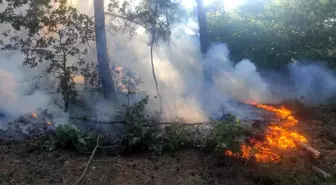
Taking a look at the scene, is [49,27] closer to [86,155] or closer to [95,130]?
[95,130]

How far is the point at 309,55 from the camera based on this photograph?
49.4 feet

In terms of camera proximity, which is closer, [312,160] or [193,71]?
[312,160]

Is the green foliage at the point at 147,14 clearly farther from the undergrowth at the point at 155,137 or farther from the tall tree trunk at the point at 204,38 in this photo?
the undergrowth at the point at 155,137

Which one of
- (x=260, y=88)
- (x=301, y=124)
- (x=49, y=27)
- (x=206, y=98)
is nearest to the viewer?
(x=49, y=27)

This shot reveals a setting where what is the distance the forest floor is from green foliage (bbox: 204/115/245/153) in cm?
31

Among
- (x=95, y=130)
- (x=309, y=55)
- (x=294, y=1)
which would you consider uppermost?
(x=294, y=1)

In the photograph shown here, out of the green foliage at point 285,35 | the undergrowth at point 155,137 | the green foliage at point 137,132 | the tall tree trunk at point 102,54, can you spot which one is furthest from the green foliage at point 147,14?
the green foliage at point 285,35

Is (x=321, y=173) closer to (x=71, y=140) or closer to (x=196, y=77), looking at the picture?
(x=71, y=140)

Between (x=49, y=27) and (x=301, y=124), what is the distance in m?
A: 8.28

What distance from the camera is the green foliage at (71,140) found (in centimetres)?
772

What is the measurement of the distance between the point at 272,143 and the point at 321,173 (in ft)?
4.58

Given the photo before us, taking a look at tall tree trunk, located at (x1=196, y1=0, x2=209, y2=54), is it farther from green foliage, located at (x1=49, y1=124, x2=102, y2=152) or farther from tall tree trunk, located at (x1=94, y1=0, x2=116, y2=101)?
green foliage, located at (x1=49, y1=124, x2=102, y2=152)

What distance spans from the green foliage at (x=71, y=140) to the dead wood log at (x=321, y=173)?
5085 millimetres

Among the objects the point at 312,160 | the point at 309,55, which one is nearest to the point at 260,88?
the point at 309,55
